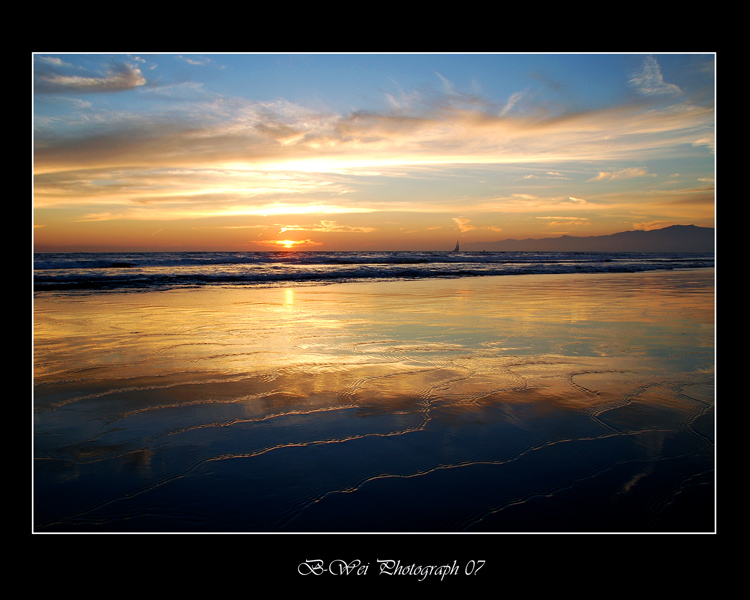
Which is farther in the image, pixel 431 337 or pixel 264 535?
pixel 431 337

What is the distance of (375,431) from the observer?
127 inches

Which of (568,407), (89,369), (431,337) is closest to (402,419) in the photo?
(568,407)

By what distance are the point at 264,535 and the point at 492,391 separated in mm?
2510

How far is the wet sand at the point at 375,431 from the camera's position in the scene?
2.36 m

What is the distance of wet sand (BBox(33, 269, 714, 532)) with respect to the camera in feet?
7.75
